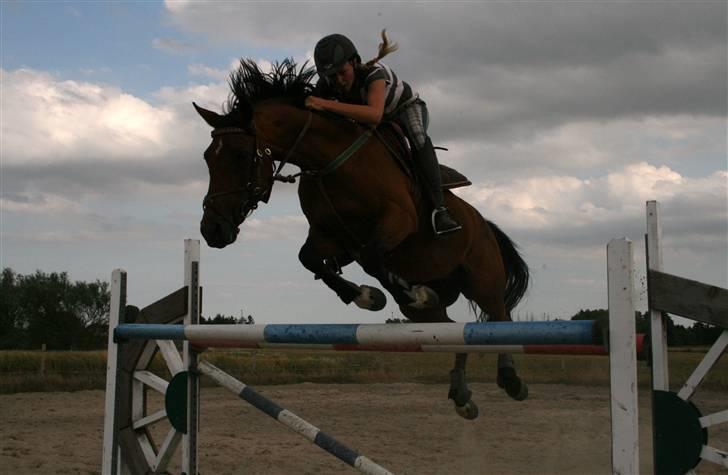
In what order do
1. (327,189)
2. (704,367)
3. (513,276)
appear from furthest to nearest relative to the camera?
(513,276) → (327,189) → (704,367)

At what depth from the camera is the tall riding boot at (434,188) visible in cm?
353

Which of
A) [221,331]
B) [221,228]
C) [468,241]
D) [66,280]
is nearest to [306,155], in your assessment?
[221,228]

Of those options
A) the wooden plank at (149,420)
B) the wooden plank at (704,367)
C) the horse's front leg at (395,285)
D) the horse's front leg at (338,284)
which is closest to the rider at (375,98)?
the horse's front leg at (395,285)

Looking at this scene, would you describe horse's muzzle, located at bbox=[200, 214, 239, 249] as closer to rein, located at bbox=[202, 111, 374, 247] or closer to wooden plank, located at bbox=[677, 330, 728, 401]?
rein, located at bbox=[202, 111, 374, 247]

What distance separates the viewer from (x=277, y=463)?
705 cm

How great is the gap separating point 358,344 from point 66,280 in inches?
1718

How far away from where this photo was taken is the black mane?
341 cm

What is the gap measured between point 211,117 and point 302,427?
51.1 inches

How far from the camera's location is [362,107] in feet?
10.6

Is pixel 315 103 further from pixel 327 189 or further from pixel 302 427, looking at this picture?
pixel 302 427

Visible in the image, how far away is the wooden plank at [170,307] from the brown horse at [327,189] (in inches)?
26.4

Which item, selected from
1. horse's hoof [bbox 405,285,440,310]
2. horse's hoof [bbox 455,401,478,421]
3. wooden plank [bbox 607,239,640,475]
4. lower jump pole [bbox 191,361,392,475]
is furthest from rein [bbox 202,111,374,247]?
wooden plank [bbox 607,239,640,475]

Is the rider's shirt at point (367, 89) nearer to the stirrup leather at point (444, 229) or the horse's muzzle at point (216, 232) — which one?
the stirrup leather at point (444, 229)

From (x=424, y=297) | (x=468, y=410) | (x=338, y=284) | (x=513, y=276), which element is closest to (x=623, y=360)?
(x=424, y=297)
